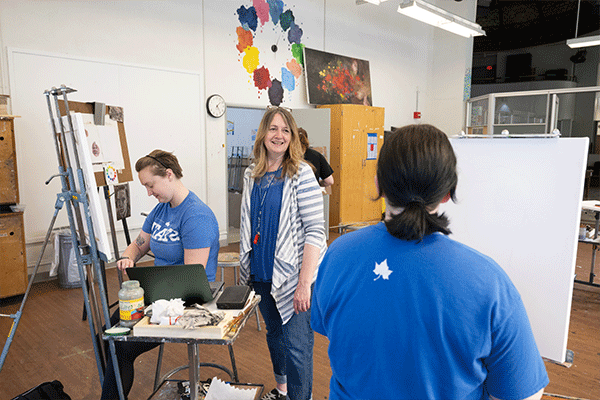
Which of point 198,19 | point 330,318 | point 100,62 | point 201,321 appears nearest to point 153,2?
point 198,19

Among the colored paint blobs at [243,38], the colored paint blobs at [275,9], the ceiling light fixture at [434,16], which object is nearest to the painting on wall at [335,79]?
the colored paint blobs at [275,9]

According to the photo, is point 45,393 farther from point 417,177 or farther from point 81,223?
point 417,177

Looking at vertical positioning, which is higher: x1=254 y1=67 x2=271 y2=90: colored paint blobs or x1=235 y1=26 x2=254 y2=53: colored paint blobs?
x1=235 y1=26 x2=254 y2=53: colored paint blobs

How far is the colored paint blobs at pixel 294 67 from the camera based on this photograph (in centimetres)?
637

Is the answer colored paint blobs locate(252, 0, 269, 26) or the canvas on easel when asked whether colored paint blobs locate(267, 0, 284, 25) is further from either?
the canvas on easel

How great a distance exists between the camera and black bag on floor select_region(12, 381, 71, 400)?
179cm

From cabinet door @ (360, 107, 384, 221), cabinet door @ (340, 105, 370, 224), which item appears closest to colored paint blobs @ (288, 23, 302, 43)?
cabinet door @ (340, 105, 370, 224)

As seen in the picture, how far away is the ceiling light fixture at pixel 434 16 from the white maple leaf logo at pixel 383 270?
538cm

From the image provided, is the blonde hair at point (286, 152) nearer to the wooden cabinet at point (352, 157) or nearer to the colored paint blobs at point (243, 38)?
the colored paint blobs at point (243, 38)

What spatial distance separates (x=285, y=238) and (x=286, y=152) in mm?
389

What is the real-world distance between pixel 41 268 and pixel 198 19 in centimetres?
339

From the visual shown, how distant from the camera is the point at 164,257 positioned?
1.93m

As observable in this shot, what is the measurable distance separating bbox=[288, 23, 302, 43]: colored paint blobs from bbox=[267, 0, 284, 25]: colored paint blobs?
0.99 feet

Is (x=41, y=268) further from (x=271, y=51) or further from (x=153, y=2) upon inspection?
(x=271, y=51)
